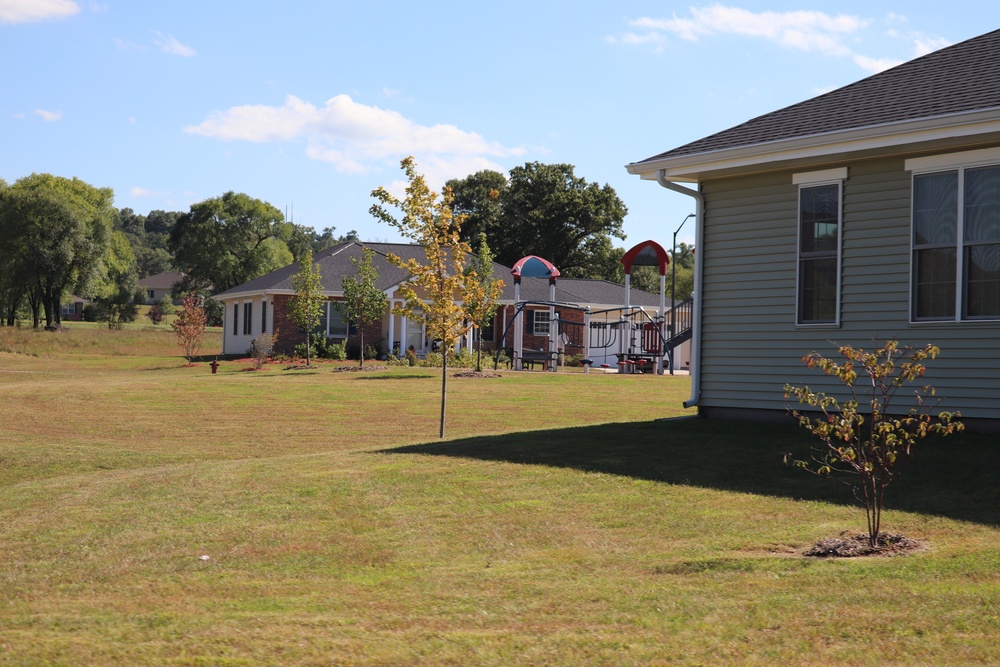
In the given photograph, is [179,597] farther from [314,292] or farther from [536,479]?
[314,292]

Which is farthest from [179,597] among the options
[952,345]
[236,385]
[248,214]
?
[248,214]

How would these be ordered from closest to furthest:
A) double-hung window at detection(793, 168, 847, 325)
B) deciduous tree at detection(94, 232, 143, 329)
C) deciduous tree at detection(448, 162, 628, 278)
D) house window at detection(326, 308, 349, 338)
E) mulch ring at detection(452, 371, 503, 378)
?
double-hung window at detection(793, 168, 847, 325)
mulch ring at detection(452, 371, 503, 378)
house window at detection(326, 308, 349, 338)
deciduous tree at detection(448, 162, 628, 278)
deciduous tree at detection(94, 232, 143, 329)

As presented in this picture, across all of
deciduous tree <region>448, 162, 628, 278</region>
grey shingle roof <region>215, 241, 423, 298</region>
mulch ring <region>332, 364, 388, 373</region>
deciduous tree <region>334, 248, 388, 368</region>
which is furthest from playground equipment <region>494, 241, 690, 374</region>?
deciduous tree <region>448, 162, 628, 278</region>

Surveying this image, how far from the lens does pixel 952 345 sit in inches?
476

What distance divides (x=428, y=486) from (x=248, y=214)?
73871 mm

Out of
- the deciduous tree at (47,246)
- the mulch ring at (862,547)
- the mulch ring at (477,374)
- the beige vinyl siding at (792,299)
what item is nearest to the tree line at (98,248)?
the deciduous tree at (47,246)

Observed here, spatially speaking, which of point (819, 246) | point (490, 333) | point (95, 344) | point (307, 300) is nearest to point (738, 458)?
point (819, 246)

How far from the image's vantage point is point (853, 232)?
13023 millimetres

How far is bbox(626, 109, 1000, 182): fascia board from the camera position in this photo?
1138 centimetres

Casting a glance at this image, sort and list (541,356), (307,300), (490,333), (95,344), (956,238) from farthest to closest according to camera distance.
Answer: (95,344) < (490,333) < (307,300) < (541,356) < (956,238)

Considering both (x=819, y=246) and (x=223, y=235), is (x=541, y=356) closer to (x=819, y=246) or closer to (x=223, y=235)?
(x=819, y=246)

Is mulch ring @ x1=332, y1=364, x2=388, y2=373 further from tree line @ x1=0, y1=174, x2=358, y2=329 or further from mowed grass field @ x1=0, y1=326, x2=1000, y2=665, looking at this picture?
tree line @ x1=0, y1=174, x2=358, y2=329

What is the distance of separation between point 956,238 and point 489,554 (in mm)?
7110

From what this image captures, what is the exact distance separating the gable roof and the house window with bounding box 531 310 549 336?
3189 centimetres
